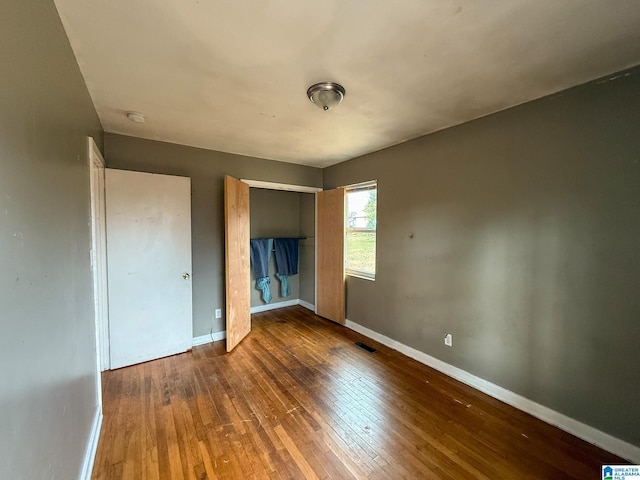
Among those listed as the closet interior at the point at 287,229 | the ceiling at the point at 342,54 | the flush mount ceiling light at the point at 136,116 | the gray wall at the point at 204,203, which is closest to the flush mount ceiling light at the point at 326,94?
the ceiling at the point at 342,54

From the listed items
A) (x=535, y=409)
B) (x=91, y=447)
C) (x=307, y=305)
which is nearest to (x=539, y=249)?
(x=535, y=409)

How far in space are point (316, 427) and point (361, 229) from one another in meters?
2.39

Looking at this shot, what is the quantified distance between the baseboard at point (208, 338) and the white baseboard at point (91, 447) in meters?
1.28

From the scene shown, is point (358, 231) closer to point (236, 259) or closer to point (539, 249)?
point (236, 259)

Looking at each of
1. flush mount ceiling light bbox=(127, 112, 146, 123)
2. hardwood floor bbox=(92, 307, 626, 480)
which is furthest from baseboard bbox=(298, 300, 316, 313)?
flush mount ceiling light bbox=(127, 112, 146, 123)

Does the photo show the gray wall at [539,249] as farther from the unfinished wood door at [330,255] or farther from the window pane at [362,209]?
the unfinished wood door at [330,255]

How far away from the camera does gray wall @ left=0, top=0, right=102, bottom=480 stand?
29.8 inches

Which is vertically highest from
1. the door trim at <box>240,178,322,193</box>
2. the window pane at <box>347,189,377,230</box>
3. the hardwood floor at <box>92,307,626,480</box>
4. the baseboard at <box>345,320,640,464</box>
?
the door trim at <box>240,178,322,193</box>

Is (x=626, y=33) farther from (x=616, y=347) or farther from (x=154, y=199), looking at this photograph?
(x=154, y=199)

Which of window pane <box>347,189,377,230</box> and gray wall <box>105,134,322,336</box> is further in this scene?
window pane <box>347,189,377,230</box>

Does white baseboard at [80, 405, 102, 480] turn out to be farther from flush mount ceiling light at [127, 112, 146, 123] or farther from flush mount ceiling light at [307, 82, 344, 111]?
flush mount ceiling light at [307, 82, 344, 111]

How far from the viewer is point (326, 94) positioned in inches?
74.5

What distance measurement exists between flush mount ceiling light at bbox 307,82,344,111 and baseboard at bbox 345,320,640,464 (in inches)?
102

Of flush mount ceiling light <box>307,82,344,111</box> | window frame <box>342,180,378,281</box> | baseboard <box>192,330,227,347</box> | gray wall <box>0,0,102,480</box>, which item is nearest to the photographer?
gray wall <box>0,0,102,480</box>
